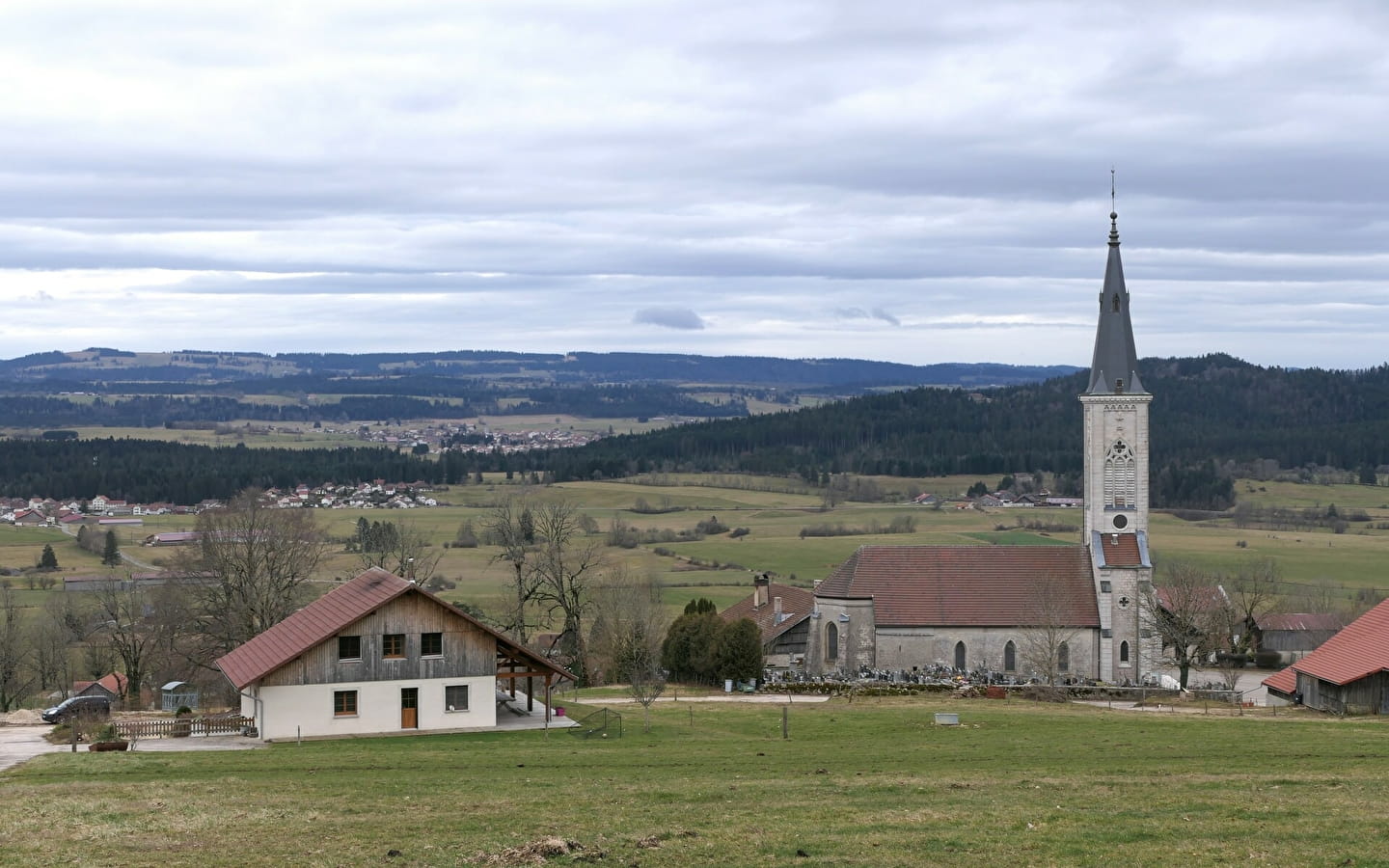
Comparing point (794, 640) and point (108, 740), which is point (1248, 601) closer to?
point (794, 640)

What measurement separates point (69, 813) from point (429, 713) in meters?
18.1

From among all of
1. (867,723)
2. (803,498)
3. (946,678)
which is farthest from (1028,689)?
(803,498)

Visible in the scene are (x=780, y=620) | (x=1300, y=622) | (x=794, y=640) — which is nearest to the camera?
(x=794, y=640)

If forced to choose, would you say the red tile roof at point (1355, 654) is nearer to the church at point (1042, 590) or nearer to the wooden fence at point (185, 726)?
the church at point (1042, 590)

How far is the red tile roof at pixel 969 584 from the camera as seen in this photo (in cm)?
6297

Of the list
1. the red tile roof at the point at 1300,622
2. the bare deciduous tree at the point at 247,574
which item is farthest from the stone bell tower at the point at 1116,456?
the bare deciduous tree at the point at 247,574

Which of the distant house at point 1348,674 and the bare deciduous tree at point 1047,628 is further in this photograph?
the bare deciduous tree at point 1047,628

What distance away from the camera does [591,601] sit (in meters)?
69.0

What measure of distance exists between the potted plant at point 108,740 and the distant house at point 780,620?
3213cm

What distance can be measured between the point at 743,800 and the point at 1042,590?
42.0m

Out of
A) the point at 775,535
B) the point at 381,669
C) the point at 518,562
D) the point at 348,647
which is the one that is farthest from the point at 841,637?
the point at 775,535

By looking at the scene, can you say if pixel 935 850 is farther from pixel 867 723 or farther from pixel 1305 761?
pixel 867 723

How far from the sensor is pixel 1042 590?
63406 mm

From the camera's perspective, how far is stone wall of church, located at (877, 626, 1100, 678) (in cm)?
6266
